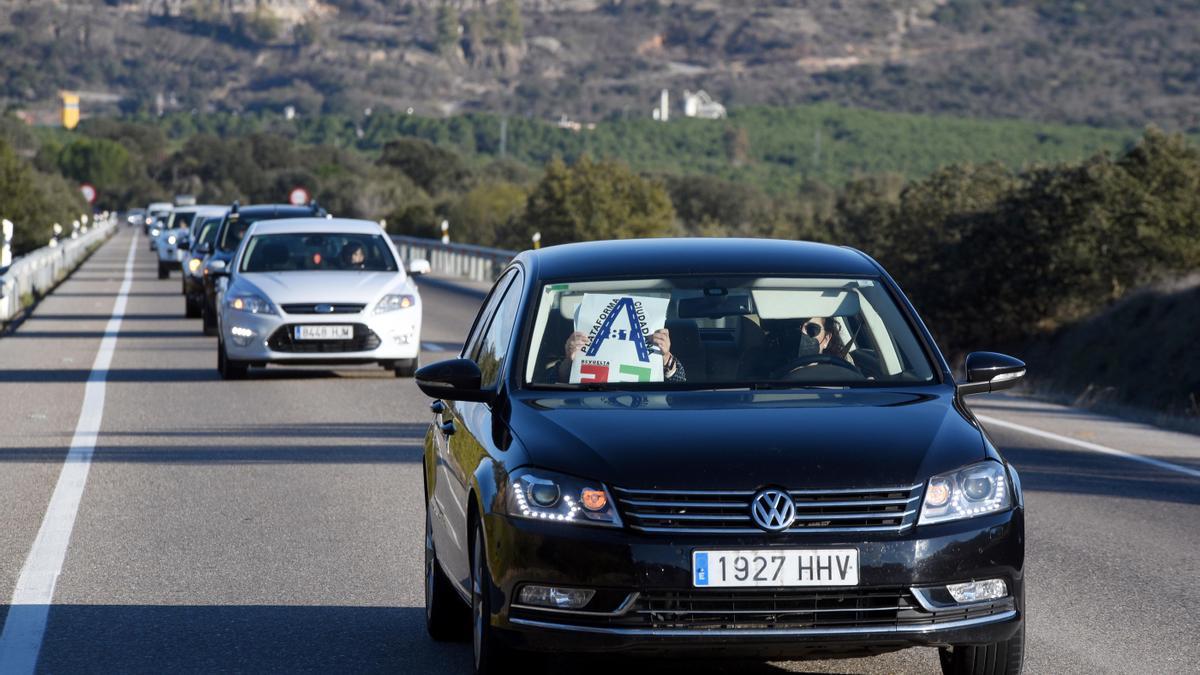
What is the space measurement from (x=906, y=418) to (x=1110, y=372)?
31.0 metres

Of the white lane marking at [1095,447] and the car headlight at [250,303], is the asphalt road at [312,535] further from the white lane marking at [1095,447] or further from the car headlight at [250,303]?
the car headlight at [250,303]

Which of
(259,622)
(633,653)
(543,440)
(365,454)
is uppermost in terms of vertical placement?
(543,440)

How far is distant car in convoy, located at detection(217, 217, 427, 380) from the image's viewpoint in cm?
1866

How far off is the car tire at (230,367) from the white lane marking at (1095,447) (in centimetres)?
708

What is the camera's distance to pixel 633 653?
223 inches

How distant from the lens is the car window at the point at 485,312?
7594 mm

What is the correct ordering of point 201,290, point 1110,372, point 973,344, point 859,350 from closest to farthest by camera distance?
point 859,350, point 201,290, point 1110,372, point 973,344

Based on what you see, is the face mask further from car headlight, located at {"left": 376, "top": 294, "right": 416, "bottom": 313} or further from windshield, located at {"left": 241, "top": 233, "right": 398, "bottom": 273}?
windshield, located at {"left": 241, "top": 233, "right": 398, "bottom": 273}


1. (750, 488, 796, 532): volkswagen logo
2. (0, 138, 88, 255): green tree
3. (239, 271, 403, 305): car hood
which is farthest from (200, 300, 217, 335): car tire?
(0, 138, 88, 255): green tree

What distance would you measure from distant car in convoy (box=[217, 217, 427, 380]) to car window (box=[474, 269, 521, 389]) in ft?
37.2

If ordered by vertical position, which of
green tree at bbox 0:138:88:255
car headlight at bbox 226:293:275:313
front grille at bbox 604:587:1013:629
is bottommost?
green tree at bbox 0:138:88:255

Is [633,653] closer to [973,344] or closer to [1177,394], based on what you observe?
[1177,394]

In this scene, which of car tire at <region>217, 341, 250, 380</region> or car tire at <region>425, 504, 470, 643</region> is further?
car tire at <region>217, 341, 250, 380</region>

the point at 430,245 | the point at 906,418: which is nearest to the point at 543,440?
the point at 906,418
